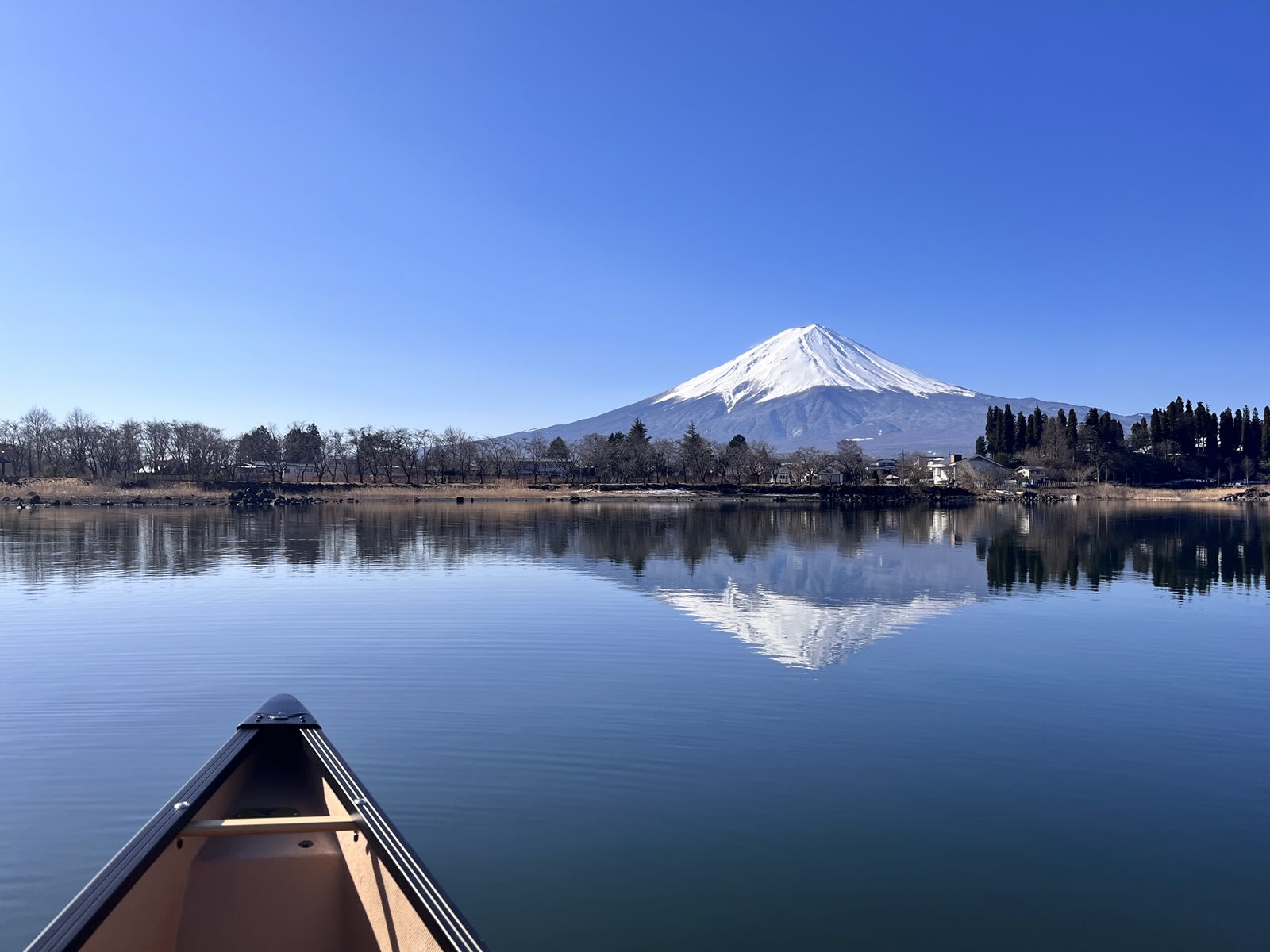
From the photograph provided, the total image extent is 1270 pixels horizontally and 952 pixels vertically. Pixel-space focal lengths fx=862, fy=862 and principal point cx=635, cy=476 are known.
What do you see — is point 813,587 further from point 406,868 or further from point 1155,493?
point 1155,493

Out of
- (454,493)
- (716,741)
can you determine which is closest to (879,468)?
(454,493)

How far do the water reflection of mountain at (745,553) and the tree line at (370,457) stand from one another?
106 feet

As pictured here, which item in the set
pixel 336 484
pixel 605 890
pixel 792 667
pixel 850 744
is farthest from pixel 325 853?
pixel 336 484

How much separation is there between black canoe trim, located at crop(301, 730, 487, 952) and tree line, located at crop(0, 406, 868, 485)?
85.9 meters

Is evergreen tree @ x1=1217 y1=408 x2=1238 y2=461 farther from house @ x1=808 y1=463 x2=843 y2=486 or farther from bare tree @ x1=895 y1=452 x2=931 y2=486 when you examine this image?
house @ x1=808 y1=463 x2=843 y2=486

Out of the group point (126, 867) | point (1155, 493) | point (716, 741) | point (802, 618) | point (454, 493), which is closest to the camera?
point (126, 867)

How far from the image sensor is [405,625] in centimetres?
1623

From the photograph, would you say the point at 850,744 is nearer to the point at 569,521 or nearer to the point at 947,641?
the point at 947,641

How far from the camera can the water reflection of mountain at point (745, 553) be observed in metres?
19.5

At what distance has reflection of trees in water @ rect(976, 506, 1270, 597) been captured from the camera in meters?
24.4

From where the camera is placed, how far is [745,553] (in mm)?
32094

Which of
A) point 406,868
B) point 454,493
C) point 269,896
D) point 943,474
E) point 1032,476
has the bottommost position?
point 269,896

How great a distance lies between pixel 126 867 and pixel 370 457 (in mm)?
97273

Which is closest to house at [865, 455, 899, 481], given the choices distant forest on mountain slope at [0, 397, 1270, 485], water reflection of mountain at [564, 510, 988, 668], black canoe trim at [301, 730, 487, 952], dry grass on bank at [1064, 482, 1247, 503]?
distant forest on mountain slope at [0, 397, 1270, 485]
